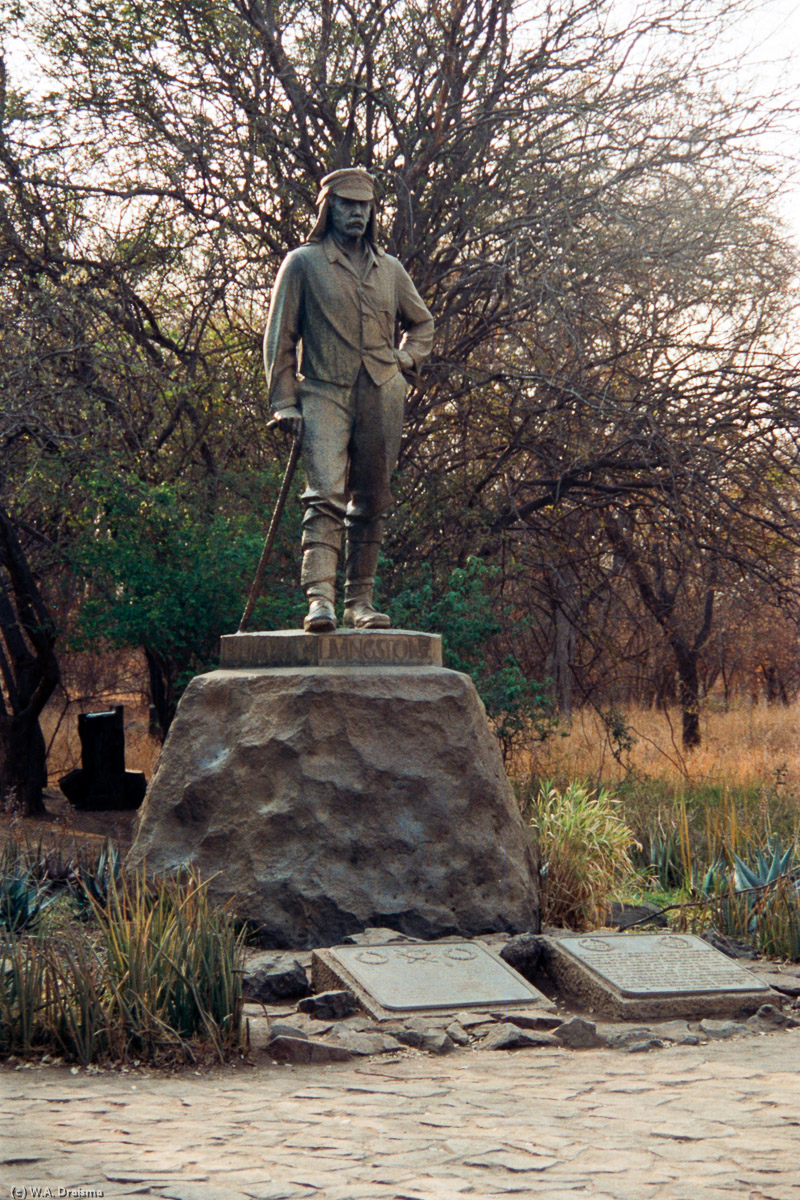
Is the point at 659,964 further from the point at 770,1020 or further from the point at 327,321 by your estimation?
the point at 327,321

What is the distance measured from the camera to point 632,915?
21.3 ft

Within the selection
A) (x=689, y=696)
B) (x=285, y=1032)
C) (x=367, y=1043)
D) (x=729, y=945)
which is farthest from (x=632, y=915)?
(x=689, y=696)

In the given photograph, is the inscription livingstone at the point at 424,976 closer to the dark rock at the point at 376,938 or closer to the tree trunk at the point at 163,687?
the dark rock at the point at 376,938

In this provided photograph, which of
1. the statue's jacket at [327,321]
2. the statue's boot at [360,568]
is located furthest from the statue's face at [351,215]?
the statue's boot at [360,568]

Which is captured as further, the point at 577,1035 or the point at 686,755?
the point at 686,755

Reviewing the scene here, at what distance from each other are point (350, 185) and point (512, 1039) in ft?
12.7

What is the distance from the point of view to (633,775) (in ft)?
35.2

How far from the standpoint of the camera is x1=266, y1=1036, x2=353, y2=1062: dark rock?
12.6 ft

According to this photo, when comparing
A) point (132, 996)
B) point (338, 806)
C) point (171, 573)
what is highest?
point (171, 573)

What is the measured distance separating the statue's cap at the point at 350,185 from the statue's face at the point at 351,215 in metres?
0.03

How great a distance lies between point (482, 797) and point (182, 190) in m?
6.61

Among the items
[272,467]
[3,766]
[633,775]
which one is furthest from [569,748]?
[3,766]

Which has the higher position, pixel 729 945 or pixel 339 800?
pixel 339 800

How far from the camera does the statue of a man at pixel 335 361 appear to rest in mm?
5980
